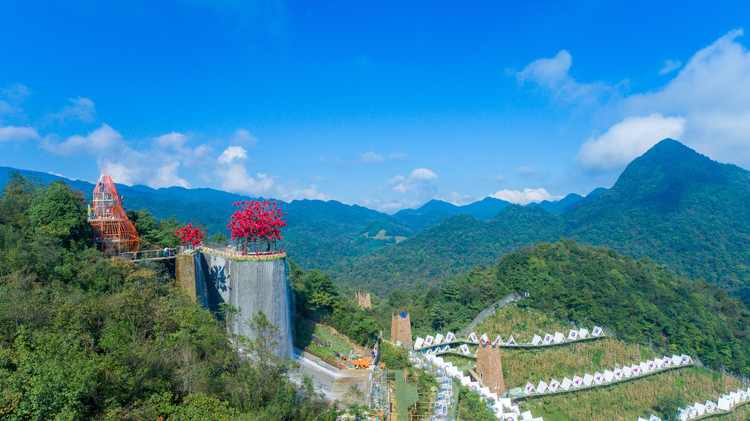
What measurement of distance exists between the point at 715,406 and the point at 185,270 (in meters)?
30.0

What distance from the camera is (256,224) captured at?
56.0 feet

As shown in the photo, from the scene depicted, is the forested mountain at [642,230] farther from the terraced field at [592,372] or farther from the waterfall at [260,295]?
the waterfall at [260,295]

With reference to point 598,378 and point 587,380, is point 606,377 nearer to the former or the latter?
point 598,378

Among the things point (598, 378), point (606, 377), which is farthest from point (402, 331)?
point (606, 377)

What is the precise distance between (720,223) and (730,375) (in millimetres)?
68348

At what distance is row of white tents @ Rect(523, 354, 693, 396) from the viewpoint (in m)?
25.2

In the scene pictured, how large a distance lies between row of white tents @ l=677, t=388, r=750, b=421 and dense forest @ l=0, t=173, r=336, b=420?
77.2ft

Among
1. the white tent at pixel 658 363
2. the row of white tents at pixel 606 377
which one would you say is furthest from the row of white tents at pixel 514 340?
the white tent at pixel 658 363

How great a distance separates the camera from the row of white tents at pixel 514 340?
3028 centimetres

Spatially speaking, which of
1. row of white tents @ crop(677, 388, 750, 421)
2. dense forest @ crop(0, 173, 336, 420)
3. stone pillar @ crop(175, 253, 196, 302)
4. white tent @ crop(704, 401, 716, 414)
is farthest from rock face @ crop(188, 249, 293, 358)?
white tent @ crop(704, 401, 716, 414)

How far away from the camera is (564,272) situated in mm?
39812

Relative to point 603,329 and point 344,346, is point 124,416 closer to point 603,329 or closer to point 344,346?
point 344,346

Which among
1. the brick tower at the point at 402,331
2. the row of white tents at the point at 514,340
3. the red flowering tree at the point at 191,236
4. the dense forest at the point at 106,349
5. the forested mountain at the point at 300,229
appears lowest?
the row of white tents at the point at 514,340

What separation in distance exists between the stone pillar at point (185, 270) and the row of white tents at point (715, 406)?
26334 mm
